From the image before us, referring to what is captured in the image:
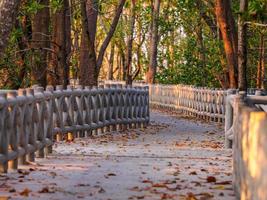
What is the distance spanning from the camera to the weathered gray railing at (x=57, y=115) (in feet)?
43.9

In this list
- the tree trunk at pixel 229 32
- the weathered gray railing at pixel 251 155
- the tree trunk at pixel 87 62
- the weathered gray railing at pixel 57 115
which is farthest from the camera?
the tree trunk at pixel 229 32

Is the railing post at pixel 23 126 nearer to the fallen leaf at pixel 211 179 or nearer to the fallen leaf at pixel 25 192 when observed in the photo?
the fallen leaf at pixel 25 192

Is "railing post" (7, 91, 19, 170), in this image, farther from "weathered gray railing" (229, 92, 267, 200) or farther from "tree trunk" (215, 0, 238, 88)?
"tree trunk" (215, 0, 238, 88)

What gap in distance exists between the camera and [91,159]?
16.3 meters

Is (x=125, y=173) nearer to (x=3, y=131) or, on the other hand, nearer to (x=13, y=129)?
(x=13, y=129)

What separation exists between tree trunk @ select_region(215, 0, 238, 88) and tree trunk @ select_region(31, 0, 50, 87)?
8.78 m

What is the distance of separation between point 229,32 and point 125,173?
22.3 meters

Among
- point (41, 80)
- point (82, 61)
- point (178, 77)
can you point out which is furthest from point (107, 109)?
point (178, 77)

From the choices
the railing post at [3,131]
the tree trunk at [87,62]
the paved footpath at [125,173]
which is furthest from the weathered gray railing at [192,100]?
the railing post at [3,131]

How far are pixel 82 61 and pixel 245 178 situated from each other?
71.9ft

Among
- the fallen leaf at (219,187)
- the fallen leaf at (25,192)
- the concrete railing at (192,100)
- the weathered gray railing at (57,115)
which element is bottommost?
the concrete railing at (192,100)

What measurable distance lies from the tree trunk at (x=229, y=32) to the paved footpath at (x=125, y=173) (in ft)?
43.4

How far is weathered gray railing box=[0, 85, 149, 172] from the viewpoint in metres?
13.4

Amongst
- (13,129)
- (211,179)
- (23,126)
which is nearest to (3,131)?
(13,129)
